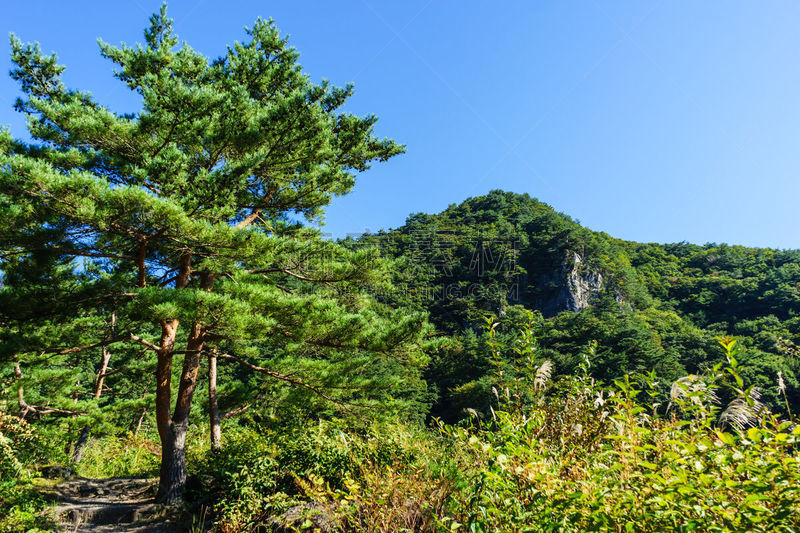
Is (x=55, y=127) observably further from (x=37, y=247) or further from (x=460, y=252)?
(x=460, y=252)

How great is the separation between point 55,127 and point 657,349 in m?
37.9

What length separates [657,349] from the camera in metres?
31.4

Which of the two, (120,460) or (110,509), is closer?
(110,509)

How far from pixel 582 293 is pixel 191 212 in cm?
5965

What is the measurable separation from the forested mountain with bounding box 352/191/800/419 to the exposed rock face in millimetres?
161

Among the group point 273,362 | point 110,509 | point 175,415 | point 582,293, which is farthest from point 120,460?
point 582,293

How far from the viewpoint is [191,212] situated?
520cm

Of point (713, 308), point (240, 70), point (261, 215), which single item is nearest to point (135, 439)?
point (261, 215)

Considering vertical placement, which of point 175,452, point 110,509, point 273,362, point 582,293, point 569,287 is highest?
point 569,287

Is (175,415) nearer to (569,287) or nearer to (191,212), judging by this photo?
(191,212)

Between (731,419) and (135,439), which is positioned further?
(135,439)

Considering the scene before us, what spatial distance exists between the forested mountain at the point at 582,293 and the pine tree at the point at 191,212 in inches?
849

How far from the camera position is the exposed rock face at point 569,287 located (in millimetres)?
55844

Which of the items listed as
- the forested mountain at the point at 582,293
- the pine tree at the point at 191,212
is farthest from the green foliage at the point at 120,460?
the forested mountain at the point at 582,293
